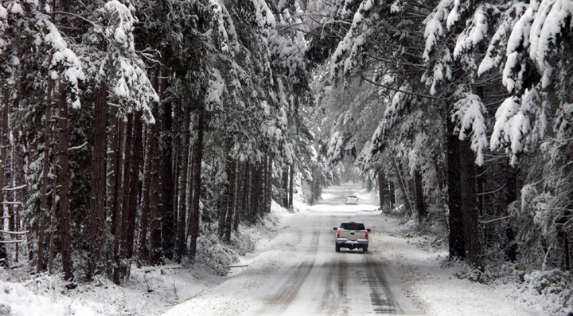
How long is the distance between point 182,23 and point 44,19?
3.68m

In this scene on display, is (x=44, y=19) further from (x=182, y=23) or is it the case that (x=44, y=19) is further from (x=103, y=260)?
(x=103, y=260)

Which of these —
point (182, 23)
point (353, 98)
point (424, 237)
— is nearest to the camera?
point (182, 23)

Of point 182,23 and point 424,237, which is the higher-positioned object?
point 182,23

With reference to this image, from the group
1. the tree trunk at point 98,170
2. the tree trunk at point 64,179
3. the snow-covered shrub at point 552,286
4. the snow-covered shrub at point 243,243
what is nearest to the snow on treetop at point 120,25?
the tree trunk at point 64,179

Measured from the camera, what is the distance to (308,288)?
15289mm

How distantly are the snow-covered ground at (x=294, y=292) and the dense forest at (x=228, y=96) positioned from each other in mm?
960

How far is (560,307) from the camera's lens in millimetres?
11773

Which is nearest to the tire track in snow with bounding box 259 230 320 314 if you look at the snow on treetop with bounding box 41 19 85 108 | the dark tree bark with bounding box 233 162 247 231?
the snow on treetop with bounding box 41 19 85 108

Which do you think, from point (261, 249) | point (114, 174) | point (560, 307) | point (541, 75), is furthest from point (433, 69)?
point (261, 249)

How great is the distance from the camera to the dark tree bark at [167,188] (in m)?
17.1

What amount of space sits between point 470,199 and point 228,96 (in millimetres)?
8691

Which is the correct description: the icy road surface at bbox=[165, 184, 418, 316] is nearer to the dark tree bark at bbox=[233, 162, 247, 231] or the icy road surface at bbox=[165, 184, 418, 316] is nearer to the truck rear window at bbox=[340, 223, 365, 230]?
the truck rear window at bbox=[340, 223, 365, 230]

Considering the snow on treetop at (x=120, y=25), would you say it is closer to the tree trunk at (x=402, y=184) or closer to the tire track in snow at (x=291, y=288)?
the tire track in snow at (x=291, y=288)

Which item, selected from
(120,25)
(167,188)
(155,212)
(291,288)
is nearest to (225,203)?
(167,188)
